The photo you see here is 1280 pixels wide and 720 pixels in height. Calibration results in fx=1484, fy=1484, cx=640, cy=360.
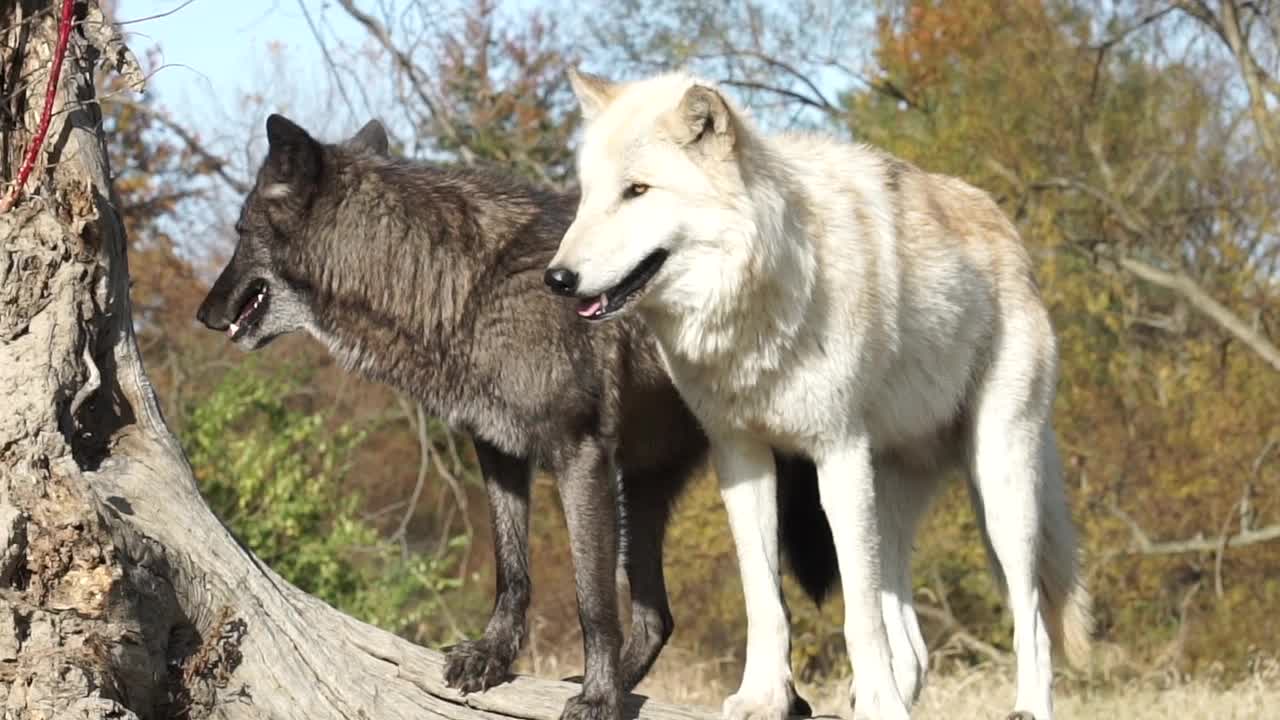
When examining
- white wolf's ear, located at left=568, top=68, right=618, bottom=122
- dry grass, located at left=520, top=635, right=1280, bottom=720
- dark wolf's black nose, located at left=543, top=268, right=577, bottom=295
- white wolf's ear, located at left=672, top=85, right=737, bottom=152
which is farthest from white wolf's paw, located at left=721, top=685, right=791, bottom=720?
dry grass, located at left=520, top=635, right=1280, bottom=720

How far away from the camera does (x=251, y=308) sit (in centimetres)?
518

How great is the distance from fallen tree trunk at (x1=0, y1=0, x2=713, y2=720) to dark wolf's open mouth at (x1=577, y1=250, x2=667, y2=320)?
1359mm

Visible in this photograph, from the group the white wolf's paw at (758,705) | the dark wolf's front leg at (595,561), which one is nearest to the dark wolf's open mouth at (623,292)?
the dark wolf's front leg at (595,561)

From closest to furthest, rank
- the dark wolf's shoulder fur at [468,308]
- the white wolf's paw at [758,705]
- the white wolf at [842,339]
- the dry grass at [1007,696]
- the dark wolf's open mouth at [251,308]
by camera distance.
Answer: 1. the white wolf at [842,339]
2. the white wolf's paw at [758,705]
3. the dark wolf's shoulder fur at [468,308]
4. the dark wolf's open mouth at [251,308]
5. the dry grass at [1007,696]

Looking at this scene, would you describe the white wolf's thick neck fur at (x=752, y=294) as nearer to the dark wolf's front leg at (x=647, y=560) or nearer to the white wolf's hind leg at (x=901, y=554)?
the dark wolf's front leg at (x=647, y=560)

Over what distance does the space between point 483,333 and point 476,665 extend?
108cm

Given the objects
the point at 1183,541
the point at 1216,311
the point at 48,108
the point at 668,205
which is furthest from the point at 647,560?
the point at 1183,541

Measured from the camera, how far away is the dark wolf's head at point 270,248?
5.05 m

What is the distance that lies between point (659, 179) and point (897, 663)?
2.03 meters

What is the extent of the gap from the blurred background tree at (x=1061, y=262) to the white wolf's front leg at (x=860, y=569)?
23.0 feet

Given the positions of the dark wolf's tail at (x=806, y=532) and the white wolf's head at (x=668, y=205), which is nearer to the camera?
the white wolf's head at (x=668, y=205)

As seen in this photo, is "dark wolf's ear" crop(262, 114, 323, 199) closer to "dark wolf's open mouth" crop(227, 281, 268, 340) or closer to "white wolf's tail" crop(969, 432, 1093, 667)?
"dark wolf's open mouth" crop(227, 281, 268, 340)

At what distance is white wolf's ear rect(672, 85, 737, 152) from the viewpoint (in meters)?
4.21

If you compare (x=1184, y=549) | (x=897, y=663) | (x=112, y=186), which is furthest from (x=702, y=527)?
(x=112, y=186)
